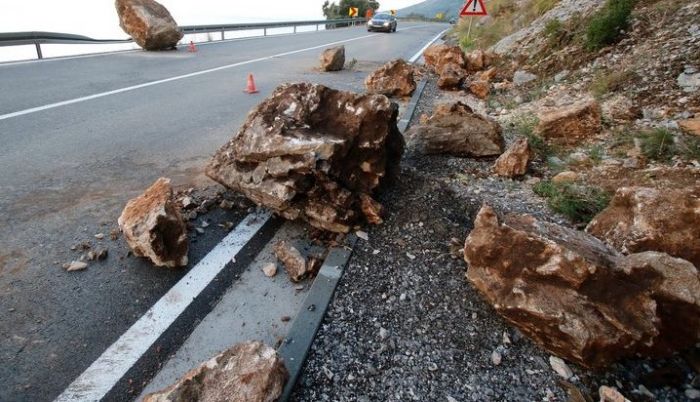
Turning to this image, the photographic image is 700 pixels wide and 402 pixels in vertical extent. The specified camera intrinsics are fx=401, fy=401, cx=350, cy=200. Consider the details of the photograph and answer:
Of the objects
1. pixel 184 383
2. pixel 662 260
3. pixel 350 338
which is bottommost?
pixel 350 338

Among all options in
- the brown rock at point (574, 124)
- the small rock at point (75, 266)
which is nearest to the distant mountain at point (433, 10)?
the brown rock at point (574, 124)

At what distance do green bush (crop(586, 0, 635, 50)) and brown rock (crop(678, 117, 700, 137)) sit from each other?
128 inches

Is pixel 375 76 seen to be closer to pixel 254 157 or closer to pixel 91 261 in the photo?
pixel 254 157

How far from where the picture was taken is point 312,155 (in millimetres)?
3027

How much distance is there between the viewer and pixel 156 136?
207 inches

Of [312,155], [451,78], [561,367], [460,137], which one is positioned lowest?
[561,367]

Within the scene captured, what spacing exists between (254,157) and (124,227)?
1083mm

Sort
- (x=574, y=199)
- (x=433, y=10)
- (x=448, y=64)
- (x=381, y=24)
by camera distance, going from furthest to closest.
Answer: (x=433, y=10) → (x=381, y=24) → (x=448, y=64) → (x=574, y=199)

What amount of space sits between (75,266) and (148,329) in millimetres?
871

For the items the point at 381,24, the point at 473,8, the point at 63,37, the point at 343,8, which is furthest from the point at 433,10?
the point at 63,37

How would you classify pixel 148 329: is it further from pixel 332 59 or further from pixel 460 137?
pixel 332 59

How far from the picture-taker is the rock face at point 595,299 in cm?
203

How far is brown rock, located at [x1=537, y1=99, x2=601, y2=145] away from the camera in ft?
15.8

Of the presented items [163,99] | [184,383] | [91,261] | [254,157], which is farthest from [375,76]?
[184,383]
